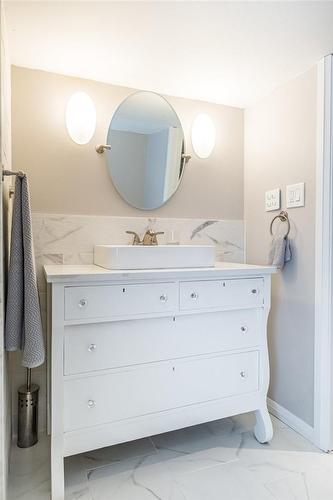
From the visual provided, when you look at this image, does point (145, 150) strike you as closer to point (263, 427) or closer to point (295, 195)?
point (295, 195)

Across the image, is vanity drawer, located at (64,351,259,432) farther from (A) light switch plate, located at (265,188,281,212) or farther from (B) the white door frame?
(A) light switch plate, located at (265,188,281,212)

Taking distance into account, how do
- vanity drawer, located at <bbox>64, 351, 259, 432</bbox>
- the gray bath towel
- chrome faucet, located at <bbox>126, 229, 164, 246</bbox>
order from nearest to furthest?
the gray bath towel → vanity drawer, located at <bbox>64, 351, 259, 432</bbox> → chrome faucet, located at <bbox>126, 229, 164, 246</bbox>

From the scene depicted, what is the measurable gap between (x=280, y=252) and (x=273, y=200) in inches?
13.7

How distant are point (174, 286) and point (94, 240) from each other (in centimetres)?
63

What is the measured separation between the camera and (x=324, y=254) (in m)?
1.70

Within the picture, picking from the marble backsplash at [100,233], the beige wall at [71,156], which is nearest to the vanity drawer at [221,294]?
the marble backsplash at [100,233]

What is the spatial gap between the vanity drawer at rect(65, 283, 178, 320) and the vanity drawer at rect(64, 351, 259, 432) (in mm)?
265

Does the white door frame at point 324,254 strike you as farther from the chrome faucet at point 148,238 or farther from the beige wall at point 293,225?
the chrome faucet at point 148,238

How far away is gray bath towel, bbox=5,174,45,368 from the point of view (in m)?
1.30

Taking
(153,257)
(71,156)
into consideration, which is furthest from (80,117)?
(153,257)

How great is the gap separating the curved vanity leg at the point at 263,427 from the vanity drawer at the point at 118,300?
0.77 m

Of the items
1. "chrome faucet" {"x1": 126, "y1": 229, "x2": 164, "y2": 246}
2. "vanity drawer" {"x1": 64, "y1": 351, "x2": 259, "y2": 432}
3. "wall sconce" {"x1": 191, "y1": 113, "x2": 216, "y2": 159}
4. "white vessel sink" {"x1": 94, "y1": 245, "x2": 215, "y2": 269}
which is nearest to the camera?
"vanity drawer" {"x1": 64, "y1": 351, "x2": 259, "y2": 432}

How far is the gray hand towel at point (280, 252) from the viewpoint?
1.89 m

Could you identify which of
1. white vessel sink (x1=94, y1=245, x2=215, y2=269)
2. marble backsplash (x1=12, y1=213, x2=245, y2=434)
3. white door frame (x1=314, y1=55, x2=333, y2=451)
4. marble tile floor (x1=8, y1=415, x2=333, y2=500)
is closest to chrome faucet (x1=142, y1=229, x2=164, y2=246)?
marble backsplash (x1=12, y1=213, x2=245, y2=434)
